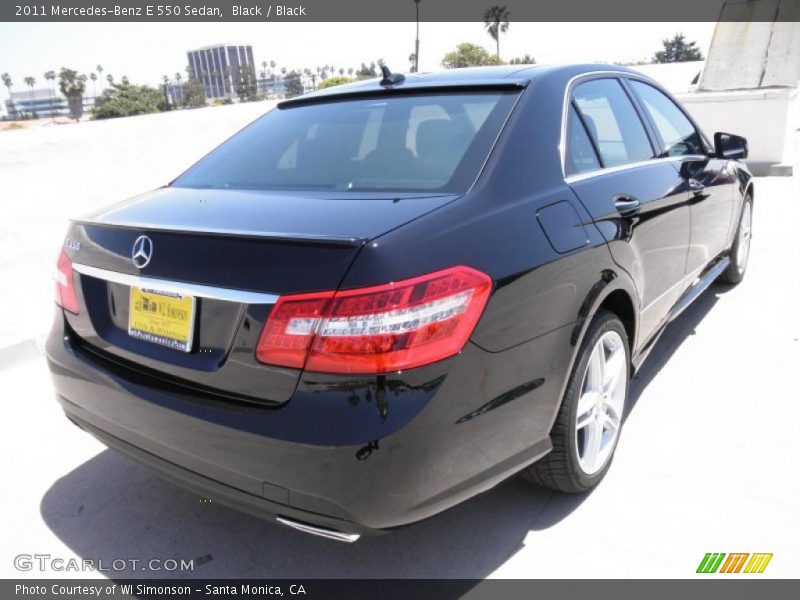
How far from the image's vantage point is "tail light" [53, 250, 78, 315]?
88.3 inches

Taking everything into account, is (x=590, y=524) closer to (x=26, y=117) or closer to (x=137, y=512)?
(x=137, y=512)

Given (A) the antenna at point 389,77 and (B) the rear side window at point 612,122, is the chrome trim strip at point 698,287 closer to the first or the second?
(B) the rear side window at point 612,122

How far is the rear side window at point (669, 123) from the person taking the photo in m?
3.38

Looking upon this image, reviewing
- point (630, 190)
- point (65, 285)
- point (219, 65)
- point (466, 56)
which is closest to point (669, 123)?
point (630, 190)

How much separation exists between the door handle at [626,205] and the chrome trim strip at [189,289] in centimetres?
152

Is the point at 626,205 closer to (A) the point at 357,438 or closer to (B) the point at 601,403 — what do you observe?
(B) the point at 601,403

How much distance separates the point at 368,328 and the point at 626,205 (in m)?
1.46

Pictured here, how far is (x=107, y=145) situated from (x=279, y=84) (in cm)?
10638

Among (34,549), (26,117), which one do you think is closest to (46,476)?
(34,549)

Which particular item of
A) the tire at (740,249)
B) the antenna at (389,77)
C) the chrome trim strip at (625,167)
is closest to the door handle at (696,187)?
the chrome trim strip at (625,167)

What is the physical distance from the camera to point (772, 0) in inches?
503

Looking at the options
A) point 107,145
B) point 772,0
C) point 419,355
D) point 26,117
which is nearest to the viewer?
point 419,355

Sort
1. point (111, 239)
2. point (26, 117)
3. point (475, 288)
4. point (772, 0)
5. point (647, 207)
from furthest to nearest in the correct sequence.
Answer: point (26, 117) < point (772, 0) < point (647, 207) < point (111, 239) < point (475, 288)

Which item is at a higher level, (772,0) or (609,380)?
(772,0)
